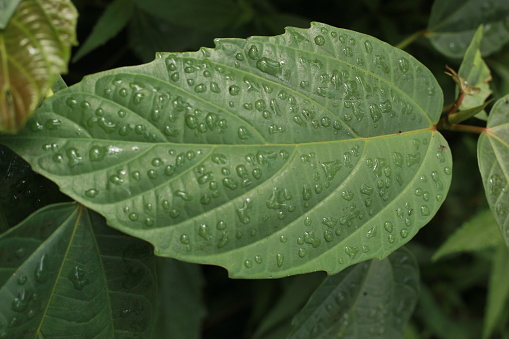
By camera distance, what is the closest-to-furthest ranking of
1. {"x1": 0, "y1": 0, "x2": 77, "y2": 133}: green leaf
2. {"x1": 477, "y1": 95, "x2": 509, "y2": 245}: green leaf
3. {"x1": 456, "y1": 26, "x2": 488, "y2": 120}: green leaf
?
{"x1": 0, "y1": 0, "x2": 77, "y2": 133}: green leaf, {"x1": 477, "y1": 95, "x2": 509, "y2": 245}: green leaf, {"x1": 456, "y1": 26, "x2": 488, "y2": 120}: green leaf

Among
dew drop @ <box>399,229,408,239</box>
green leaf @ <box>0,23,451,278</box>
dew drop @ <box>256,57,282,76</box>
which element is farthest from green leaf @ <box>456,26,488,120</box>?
dew drop @ <box>256,57,282,76</box>

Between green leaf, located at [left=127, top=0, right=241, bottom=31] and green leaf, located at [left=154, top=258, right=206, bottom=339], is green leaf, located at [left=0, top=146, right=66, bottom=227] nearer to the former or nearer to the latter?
green leaf, located at [left=127, top=0, right=241, bottom=31]

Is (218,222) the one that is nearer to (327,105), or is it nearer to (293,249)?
(293,249)

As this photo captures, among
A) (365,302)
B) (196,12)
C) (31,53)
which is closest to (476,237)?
(365,302)

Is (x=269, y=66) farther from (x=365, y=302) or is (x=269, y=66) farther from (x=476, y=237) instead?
(x=476, y=237)

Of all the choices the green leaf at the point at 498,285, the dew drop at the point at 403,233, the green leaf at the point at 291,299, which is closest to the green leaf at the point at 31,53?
the dew drop at the point at 403,233

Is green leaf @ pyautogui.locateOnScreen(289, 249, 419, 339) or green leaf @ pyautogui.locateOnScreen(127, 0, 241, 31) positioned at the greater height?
green leaf @ pyautogui.locateOnScreen(127, 0, 241, 31)
